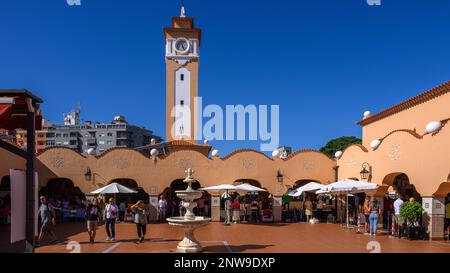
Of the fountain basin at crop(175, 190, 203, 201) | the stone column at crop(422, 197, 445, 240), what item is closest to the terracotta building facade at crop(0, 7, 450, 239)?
the stone column at crop(422, 197, 445, 240)

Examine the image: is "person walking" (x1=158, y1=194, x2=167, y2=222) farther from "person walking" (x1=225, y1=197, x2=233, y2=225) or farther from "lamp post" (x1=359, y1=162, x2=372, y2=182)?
"lamp post" (x1=359, y1=162, x2=372, y2=182)

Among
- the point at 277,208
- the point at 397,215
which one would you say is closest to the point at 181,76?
the point at 277,208

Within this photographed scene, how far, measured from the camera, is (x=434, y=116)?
18.6m

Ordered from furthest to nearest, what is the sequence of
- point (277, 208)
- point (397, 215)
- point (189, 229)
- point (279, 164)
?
1. point (279, 164)
2. point (277, 208)
3. point (397, 215)
4. point (189, 229)

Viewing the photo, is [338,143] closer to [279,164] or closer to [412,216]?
[279,164]

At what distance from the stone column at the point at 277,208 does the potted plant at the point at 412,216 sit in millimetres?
8939

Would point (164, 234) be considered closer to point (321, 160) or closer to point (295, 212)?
point (295, 212)

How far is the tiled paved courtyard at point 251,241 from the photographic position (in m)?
13.2

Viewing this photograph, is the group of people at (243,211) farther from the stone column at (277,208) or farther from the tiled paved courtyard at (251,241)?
the tiled paved courtyard at (251,241)

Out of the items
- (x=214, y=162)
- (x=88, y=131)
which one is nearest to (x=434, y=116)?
(x=214, y=162)

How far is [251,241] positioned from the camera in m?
15.1

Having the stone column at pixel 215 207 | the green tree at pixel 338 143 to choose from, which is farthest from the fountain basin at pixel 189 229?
the green tree at pixel 338 143

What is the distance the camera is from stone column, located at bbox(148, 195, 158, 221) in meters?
23.4

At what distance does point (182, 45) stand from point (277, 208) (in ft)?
69.0
